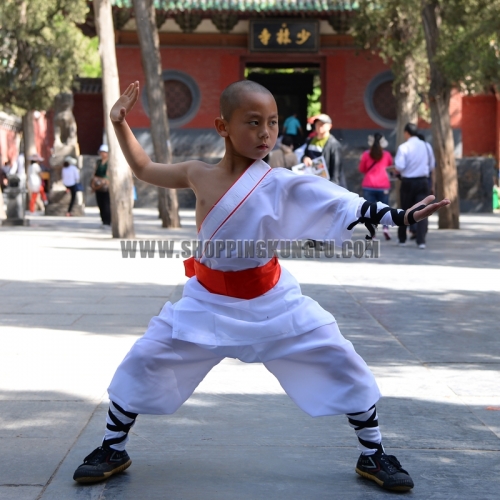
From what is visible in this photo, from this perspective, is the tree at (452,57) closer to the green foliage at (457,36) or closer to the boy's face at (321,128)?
the green foliage at (457,36)

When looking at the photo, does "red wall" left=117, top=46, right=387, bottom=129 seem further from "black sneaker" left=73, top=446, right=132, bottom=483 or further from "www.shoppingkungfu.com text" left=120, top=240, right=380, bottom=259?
"black sneaker" left=73, top=446, right=132, bottom=483

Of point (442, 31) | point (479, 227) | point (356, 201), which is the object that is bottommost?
point (479, 227)

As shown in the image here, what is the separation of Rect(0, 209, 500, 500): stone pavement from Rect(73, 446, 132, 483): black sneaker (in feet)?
0.11

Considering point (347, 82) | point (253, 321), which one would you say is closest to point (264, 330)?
point (253, 321)

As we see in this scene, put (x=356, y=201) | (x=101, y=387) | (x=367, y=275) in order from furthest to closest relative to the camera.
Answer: (x=367, y=275), (x=101, y=387), (x=356, y=201)

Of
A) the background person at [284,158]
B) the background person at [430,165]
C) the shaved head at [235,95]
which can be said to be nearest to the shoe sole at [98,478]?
the shaved head at [235,95]

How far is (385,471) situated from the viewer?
3.32 m

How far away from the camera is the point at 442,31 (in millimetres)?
16203

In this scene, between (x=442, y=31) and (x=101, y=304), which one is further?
(x=442, y=31)

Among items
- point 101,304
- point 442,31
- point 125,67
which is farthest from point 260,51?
point 101,304

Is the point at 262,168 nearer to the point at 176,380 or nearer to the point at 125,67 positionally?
the point at 176,380

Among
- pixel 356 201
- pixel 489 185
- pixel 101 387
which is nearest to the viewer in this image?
pixel 356 201

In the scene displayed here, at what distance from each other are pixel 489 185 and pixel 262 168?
70.6ft

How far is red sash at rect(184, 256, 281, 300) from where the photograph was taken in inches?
136
